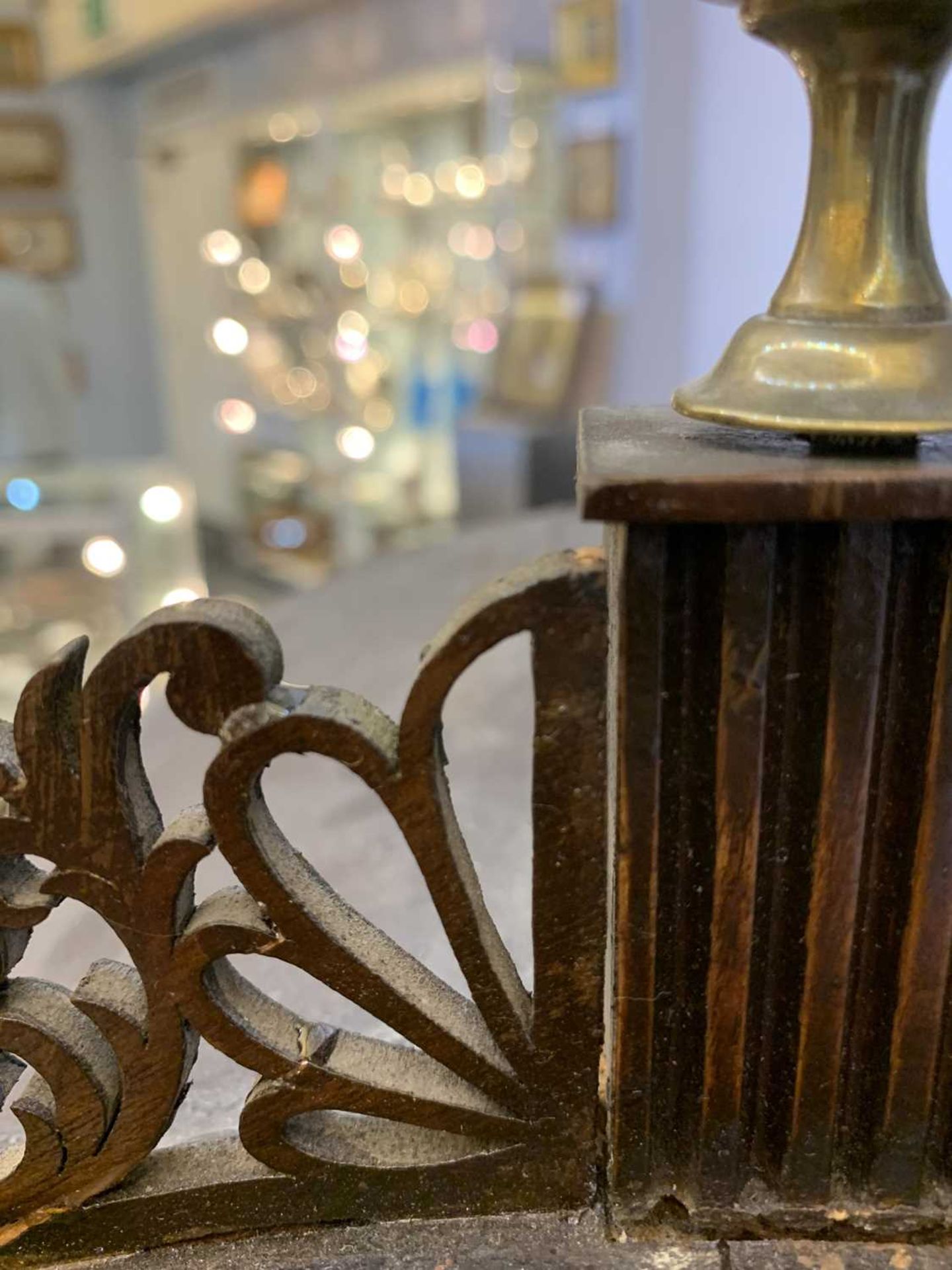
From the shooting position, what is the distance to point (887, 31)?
0.37m

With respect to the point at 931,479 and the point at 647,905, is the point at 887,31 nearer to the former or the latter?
the point at 931,479

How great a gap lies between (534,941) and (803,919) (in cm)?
11

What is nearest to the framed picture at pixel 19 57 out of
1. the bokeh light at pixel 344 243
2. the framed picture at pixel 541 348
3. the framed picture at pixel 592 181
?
the bokeh light at pixel 344 243

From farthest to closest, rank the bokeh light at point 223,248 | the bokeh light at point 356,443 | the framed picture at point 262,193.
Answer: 1. the bokeh light at point 223,248
2. the framed picture at point 262,193
3. the bokeh light at point 356,443

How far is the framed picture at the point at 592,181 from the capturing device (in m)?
2.16

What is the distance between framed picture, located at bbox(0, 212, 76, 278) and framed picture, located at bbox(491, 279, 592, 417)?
251 centimetres

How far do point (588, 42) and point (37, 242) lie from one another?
288cm

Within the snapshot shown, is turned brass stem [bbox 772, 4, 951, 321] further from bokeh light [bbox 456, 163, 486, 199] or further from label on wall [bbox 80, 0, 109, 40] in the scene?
label on wall [bbox 80, 0, 109, 40]

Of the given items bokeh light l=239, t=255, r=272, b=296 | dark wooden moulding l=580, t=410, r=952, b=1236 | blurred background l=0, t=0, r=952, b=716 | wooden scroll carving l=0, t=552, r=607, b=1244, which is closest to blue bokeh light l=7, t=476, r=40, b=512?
blurred background l=0, t=0, r=952, b=716

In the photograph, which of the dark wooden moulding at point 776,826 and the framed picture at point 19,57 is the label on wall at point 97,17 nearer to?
the framed picture at point 19,57

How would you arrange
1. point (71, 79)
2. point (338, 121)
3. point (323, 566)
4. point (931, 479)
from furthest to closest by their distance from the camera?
point (71, 79), point (323, 566), point (338, 121), point (931, 479)

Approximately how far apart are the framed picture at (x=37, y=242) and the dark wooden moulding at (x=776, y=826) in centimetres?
436

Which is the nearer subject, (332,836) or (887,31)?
(887,31)

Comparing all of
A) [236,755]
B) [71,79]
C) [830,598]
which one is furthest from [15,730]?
[71,79]
